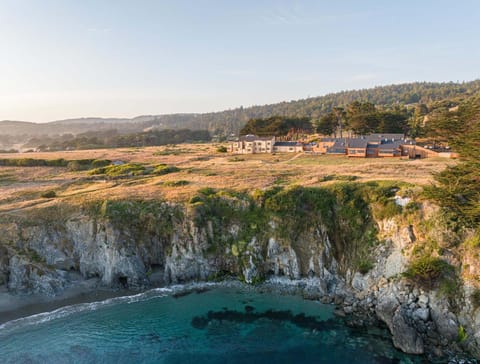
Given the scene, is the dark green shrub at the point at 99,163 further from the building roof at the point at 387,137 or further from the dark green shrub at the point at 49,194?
the building roof at the point at 387,137

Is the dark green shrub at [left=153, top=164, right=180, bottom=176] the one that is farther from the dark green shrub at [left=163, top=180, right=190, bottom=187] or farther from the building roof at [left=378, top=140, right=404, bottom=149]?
the building roof at [left=378, top=140, right=404, bottom=149]

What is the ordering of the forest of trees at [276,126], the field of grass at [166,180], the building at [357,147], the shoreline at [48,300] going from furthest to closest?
the forest of trees at [276,126]
the building at [357,147]
the field of grass at [166,180]
the shoreline at [48,300]

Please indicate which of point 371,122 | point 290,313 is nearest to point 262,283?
point 290,313

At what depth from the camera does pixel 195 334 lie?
103 ft

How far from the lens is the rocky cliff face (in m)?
37.4

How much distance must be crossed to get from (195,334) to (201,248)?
1245 cm

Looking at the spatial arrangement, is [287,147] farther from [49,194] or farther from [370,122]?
[49,194]

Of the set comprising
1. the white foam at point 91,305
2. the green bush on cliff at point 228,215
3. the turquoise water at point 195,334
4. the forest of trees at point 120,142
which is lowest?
the turquoise water at point 195,334

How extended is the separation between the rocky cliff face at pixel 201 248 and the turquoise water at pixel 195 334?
405 centimetres

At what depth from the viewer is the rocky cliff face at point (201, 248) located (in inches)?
1473

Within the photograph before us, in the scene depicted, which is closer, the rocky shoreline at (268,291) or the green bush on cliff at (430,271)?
the green bush on cliff at (430,271)

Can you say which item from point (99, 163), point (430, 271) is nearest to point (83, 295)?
point (430, 271)

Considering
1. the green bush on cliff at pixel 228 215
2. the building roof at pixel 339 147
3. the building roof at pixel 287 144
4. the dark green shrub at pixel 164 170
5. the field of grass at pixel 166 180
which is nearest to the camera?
the green bush on cliff at pixel 228 215

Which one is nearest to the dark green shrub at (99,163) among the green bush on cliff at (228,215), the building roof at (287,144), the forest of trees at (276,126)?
the green bush on cliff at (228,215)
